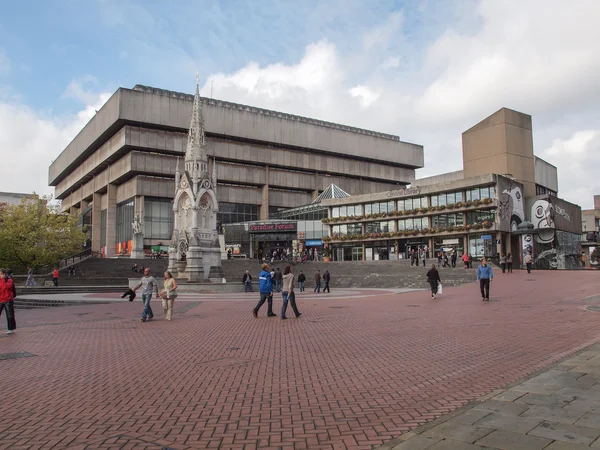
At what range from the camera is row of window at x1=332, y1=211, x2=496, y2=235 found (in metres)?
52.8

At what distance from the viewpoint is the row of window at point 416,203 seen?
173 ft

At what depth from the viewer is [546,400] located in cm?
536

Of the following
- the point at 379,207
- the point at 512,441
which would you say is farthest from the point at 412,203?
the point at 512,441

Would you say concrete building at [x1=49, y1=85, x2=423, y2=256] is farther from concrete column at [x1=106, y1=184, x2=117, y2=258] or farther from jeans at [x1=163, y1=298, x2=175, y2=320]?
jeans at [x1=163, y1=298, x2=175, y2=320]

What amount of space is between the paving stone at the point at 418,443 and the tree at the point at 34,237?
4716cm

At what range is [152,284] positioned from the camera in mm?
15578

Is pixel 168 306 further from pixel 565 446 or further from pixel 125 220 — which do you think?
pixel 125 220

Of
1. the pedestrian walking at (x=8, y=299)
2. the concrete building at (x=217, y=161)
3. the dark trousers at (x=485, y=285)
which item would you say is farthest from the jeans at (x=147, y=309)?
the concrete building at (x=217, y=161)

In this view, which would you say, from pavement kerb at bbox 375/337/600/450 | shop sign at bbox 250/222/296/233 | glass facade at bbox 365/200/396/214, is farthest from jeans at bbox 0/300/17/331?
shop sign at bbox 250/222/296/233

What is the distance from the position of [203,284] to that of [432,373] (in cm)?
2535

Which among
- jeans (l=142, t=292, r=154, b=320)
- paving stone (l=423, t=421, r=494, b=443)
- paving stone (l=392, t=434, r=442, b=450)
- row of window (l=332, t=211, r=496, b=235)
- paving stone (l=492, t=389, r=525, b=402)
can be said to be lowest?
paving stone (l=392, t=434, r=442, b=450)

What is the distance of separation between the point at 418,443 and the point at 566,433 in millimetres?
1341

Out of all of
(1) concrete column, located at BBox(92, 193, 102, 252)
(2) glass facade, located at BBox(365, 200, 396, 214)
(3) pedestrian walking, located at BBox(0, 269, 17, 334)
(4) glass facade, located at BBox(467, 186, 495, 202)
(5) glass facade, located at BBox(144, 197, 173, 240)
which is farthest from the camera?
(1) concrete column, located at BBox(92, 193, 102, 252)

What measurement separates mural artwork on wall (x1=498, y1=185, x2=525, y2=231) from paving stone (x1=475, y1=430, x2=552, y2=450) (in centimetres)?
→ 5025
